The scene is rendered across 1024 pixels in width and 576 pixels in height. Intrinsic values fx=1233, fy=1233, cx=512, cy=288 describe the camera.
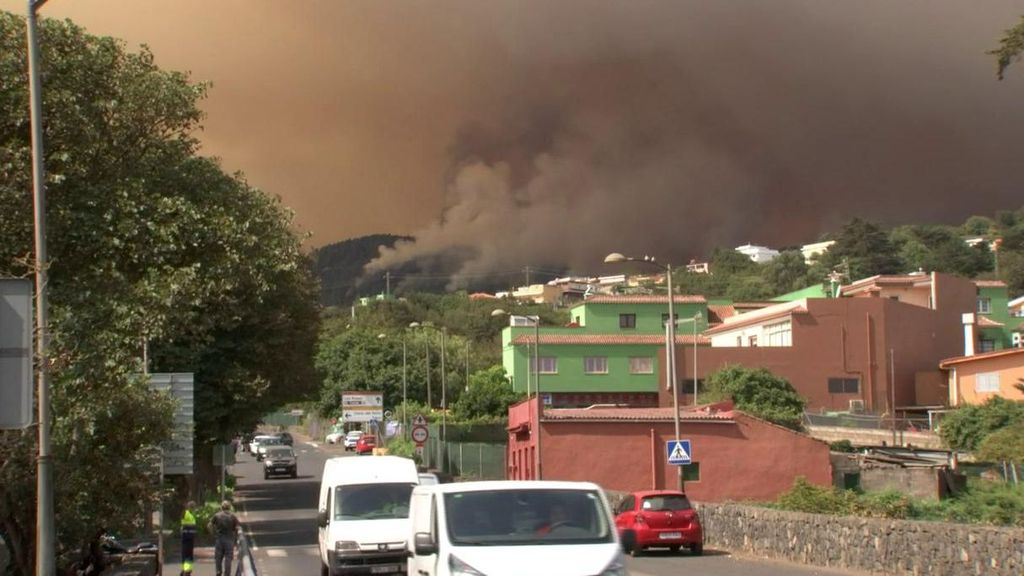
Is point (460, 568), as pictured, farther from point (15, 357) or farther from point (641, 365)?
point (641, 365)

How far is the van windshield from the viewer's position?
71.8 feet

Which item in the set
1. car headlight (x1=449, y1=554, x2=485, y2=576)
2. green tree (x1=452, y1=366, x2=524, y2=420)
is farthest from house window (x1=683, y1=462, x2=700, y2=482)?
green tree (x1=452, y1=366, x2=524, y2=420)

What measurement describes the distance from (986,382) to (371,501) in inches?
2161

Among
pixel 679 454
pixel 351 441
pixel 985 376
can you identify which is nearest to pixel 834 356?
pixel 985 376

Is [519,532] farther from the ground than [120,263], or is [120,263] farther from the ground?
[120,263]

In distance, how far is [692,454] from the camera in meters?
46.9

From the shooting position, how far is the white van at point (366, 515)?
21047 millimetres

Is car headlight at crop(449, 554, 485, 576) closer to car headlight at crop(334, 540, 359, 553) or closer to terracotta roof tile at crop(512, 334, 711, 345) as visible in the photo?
car headlight at crop(334, 540, 359, 553)

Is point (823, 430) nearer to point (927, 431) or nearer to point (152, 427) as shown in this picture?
point (927, 431)

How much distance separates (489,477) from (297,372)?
1793 centimetres

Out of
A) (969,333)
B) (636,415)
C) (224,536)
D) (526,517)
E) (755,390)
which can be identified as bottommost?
(224,536)

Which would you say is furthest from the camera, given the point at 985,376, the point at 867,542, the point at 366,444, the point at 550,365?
the point at 550,365

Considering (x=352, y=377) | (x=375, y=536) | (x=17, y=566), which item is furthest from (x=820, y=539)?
(x=352, y=377)

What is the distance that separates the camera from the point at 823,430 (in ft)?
221
